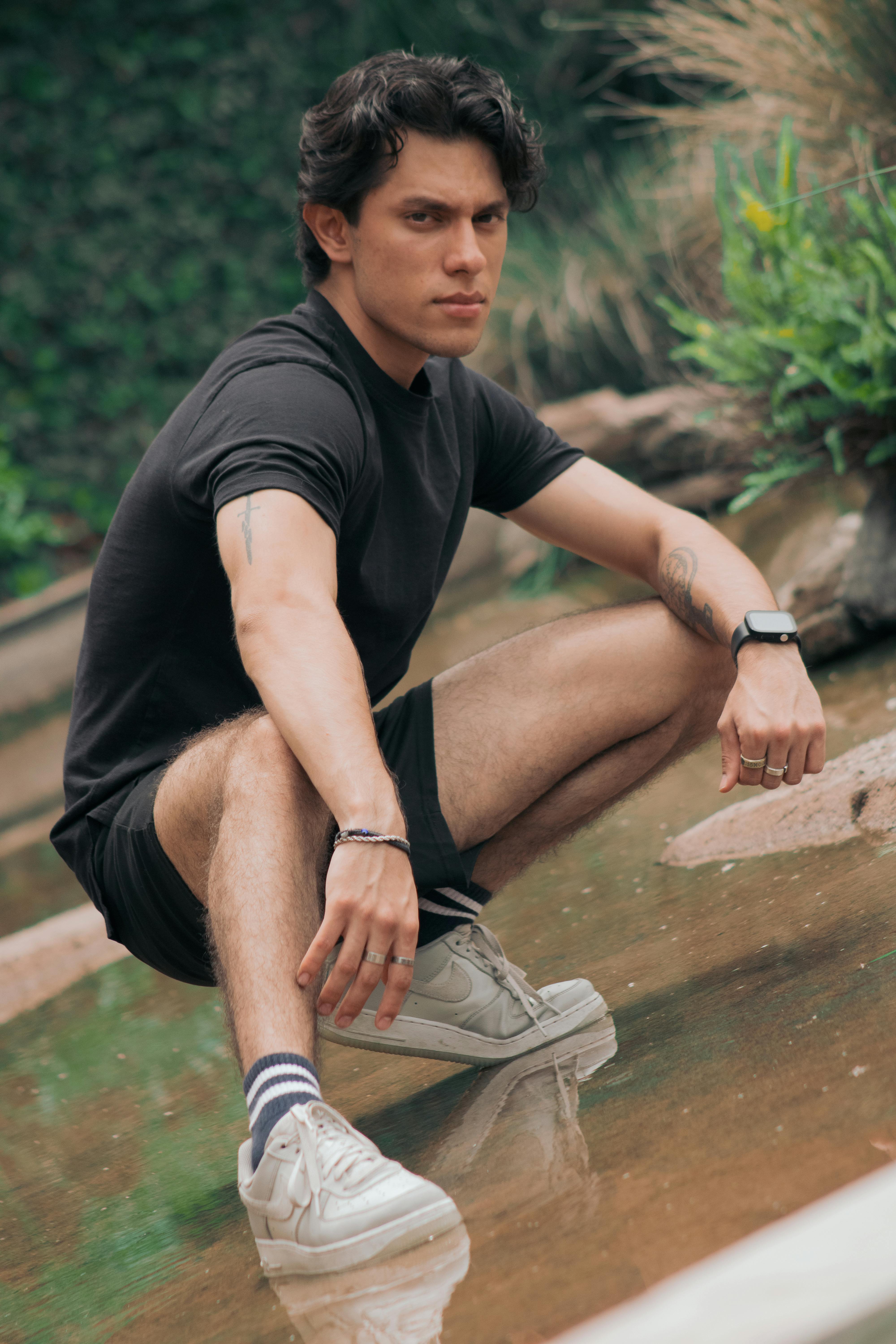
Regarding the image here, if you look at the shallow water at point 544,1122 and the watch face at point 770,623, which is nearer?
the shallow water at point 544,1122

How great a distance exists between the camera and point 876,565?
2822mm

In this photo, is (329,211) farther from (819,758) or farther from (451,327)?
(819,758)

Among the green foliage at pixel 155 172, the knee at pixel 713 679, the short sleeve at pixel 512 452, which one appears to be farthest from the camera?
the green foliage at pixel 155 172

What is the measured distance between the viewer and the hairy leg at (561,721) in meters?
1.74

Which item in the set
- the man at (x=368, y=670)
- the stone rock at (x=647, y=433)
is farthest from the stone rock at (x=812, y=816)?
the stone rock at (x=647, y=433)

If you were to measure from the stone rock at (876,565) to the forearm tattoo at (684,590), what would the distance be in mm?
1099

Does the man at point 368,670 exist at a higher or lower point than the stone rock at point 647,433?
higher

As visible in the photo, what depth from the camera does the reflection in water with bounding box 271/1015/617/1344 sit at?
1.03 meters

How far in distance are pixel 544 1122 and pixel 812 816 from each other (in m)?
0.85

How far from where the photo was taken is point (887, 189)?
303 cm

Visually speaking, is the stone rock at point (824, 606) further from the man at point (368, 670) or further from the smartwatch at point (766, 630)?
the smartwatch at point (766, 630)

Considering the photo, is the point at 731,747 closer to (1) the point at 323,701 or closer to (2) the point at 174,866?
(1) the point at 323,701

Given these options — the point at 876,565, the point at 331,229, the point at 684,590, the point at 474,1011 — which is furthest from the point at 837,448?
the point at 474,1011

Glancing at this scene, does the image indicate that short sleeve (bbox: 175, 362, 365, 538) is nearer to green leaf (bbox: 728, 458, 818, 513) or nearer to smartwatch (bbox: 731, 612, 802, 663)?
smartwatch (bbox: 731, 612, 802, 663)
